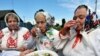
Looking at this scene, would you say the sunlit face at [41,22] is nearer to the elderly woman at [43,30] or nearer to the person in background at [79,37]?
the elderly woman at [43,30]

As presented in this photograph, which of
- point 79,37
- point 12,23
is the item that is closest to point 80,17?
point 79,37

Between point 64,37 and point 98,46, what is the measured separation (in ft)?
1.26

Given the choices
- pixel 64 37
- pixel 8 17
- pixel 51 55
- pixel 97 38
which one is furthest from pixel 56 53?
pixel 8 17

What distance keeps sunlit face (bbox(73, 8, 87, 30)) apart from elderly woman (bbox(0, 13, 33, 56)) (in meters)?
1.04

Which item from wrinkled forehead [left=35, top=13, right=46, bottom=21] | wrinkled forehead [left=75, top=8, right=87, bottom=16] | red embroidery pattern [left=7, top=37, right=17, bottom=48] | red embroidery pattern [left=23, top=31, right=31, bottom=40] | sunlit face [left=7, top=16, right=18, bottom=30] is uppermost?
wrinkled forehead [left=75, top=8, right=87, bottom=16]

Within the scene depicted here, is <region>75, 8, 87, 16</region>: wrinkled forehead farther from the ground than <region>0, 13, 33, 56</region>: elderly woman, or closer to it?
farther from the ground

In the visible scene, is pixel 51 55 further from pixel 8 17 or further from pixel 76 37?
pixel 8 17

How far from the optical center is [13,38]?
4.66m

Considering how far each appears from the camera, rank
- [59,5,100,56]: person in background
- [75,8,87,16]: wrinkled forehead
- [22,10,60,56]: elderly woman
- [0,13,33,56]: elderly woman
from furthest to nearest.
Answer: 1. [0,13,33,56]: elderly woman
2. [22,10,60,56]: elderly woman
3. [75,8,87,16]: wrinkled forehead
4. [59,5,100,56]: person in background

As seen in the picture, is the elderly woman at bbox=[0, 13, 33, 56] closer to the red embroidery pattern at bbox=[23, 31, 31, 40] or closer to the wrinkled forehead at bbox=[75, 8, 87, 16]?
the red embroidery pattern at bbox=[23, 31, 31, 40]

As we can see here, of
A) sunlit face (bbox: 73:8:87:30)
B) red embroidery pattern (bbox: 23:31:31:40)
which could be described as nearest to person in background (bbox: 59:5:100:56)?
sunlit face (bbox: 73:8:87:30)

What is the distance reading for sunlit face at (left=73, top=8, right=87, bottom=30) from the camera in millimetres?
3660

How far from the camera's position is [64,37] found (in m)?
3.73

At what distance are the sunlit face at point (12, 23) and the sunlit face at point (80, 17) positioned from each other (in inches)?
45.4
